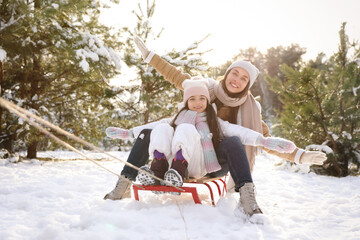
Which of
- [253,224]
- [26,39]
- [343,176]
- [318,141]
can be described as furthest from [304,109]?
[26,39]

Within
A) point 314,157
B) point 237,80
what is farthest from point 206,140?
point 314,157

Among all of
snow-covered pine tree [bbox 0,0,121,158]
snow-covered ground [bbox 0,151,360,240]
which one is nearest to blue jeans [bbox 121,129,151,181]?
snow-covered ground [bbox 0,151,360,240]

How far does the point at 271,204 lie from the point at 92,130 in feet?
13.9

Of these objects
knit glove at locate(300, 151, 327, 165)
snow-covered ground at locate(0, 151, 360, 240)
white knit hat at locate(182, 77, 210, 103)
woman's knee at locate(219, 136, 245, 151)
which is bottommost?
snow-covered ground at locate(0, 151, 360, 240)

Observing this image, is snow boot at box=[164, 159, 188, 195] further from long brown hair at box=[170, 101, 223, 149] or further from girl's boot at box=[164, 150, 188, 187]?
long brown hair at box=[170, 101, 223, 149]

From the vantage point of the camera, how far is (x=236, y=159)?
203 centimetres

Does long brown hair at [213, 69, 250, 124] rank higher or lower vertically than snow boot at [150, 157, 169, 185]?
higher

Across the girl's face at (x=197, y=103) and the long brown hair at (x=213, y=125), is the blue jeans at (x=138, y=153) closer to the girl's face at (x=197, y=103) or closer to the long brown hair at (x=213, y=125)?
the long brown hair at (x=213, y=125)

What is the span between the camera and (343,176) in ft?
16.8

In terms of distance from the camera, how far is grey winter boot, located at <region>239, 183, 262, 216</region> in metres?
1.83

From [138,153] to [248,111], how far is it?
1.18 m

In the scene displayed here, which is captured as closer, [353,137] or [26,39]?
[26,39]

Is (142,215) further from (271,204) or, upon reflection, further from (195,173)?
(271,204)

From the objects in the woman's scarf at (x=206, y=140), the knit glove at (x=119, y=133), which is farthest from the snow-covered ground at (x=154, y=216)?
the knit glove at (x=119, y=133)
